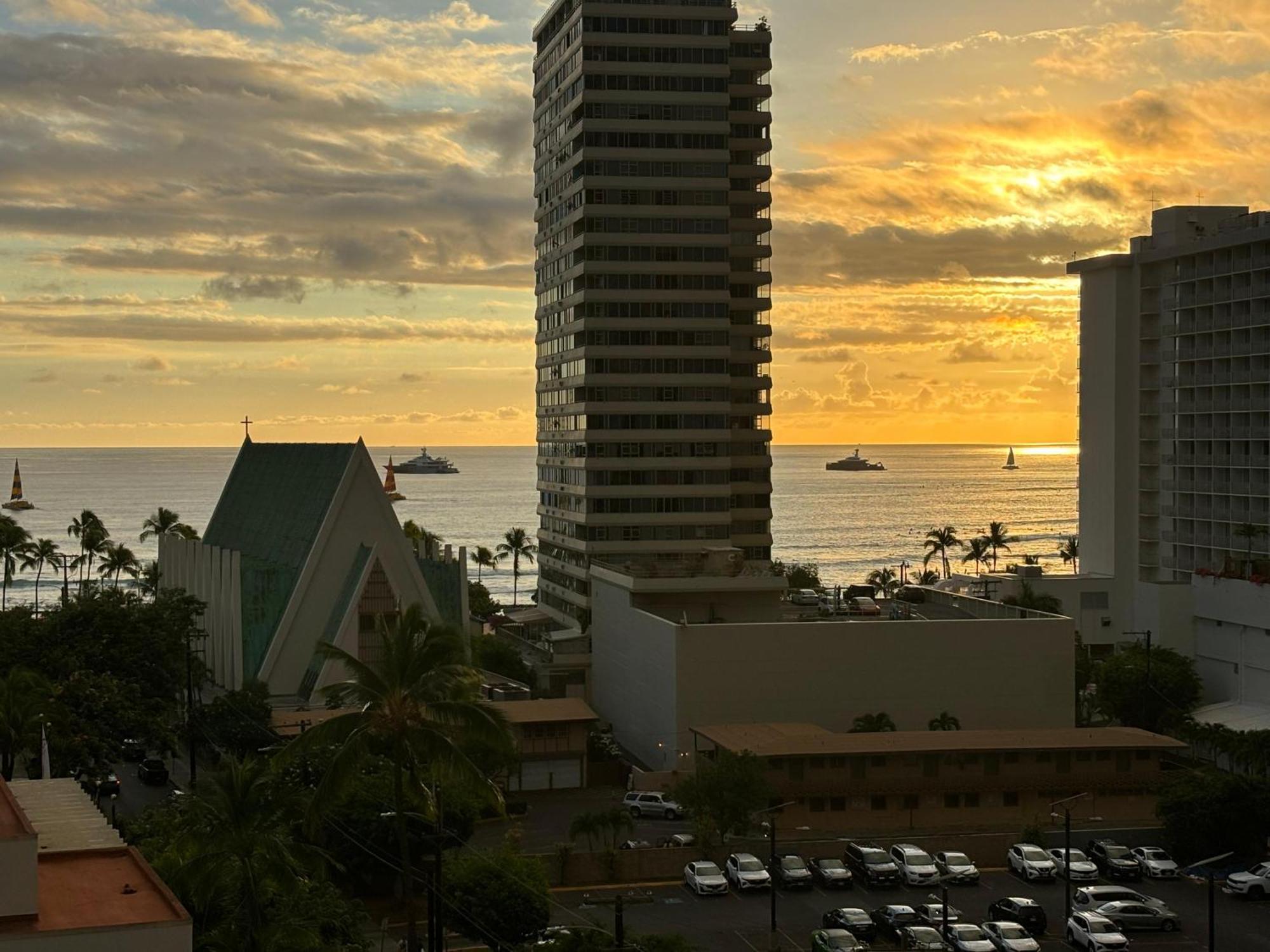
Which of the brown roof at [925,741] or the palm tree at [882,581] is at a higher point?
the brown roof at [925,741]

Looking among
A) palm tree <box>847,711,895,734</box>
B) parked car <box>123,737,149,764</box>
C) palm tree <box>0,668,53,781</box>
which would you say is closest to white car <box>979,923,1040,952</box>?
palm tree <box>847,711,895,734</box>

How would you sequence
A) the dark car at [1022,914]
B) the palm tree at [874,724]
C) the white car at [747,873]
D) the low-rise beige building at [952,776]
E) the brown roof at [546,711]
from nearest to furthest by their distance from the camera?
the dark car at [1022,914]
the white car at [747,873]
the low-rise beige building at [952,776]
the palm tree at [874,724]
the brown roof at [546,711]

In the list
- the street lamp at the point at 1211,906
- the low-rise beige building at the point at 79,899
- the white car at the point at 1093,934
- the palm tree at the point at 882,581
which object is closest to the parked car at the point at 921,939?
the white car at the point at 1093,934

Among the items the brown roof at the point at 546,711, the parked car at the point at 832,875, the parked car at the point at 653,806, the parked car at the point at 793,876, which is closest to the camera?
the parked car at the point at 793,876

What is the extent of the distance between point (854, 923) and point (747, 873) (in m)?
5.91

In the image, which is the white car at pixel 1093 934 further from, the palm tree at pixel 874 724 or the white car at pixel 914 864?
the palm tree at pixel 874 724

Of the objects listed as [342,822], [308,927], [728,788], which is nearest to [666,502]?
[728,788]

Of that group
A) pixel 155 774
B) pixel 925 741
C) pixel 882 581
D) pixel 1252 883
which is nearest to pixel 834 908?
pixel 925 741

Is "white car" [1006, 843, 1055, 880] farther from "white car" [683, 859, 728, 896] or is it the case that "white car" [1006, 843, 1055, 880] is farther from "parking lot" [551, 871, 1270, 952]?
"white car" [683, 859, 728, 896]

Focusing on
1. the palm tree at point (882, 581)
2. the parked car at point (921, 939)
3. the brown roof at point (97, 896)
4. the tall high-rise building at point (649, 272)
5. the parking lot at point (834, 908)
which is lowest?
the parking lot at point (834, 908)

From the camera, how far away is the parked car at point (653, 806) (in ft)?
193

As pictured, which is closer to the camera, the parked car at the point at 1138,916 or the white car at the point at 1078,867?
the parked car at the point at 1138,916

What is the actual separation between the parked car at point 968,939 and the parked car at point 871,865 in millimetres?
6650

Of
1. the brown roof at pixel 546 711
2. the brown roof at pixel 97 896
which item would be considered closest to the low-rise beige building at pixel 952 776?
the brown roof at pixel 546 711
